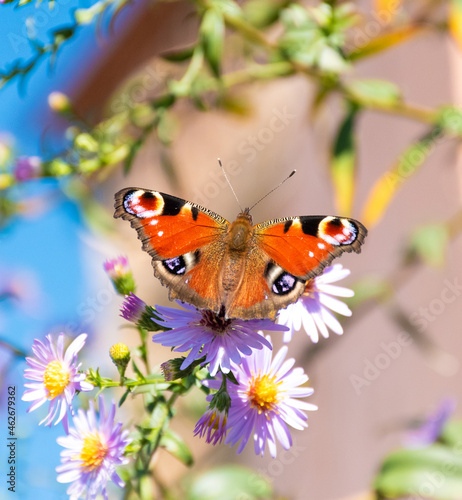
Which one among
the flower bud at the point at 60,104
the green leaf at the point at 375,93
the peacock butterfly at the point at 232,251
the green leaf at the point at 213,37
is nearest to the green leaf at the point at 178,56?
the green leaf at the point at 213,37

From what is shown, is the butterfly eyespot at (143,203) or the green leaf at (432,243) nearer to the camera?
the butterfly eyespot at (143,203)

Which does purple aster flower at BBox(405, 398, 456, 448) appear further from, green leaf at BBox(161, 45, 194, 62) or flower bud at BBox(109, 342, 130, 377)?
green leaf at BBox(161, 45, 194, 62)

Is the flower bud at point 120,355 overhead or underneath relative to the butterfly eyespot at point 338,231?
underneath

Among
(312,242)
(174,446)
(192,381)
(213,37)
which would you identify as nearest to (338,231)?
(312,242)

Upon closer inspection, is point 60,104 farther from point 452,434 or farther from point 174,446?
point 452,434

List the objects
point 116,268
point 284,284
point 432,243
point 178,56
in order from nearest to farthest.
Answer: point 284,284
point 116,268
point 178,56
point 432,243

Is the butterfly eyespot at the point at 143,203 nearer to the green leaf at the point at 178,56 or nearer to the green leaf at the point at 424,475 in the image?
the green leaf at the point at 178,56

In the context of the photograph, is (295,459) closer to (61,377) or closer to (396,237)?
(396,237)

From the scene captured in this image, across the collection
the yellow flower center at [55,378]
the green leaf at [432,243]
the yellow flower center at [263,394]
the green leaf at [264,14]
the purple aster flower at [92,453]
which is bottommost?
the purple aster flower at [92,453]

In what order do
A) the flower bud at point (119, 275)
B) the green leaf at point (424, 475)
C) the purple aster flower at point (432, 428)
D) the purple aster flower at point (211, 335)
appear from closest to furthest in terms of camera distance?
1. the purple aster flower at point (211, 335)
2. the flower bud at point (119, 275)
3. the green leaf at point (424, 475)
4. the purple aster flower at point (432, 428)
